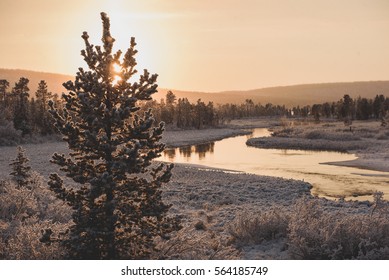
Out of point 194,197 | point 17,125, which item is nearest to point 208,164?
point 194,197

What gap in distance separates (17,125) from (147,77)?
182 ft

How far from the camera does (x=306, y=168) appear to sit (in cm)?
3366

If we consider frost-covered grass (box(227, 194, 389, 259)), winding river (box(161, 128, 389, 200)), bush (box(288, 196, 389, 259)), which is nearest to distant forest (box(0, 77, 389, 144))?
winding river (box(161, 128, 389, 200))

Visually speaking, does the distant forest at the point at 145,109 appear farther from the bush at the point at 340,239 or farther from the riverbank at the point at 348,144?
the bush at the point at 340,239

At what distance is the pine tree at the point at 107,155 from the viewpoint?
768cm

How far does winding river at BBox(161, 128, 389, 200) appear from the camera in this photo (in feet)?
79.1

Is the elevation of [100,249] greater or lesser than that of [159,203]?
lesser

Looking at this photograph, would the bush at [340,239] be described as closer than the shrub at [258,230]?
Yes

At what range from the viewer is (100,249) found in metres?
7.87

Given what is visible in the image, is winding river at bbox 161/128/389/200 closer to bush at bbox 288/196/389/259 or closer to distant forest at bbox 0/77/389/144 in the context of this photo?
bush at bbox 288/196/389/259

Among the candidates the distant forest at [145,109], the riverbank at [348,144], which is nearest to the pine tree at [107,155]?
the riverbank at [348,144]

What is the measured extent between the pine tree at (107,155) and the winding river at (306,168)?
15906mm
